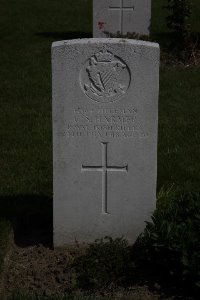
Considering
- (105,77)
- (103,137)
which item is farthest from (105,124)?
(105,77)

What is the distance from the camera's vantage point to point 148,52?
527cm

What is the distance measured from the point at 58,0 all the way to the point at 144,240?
592 inches

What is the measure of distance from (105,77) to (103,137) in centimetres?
46

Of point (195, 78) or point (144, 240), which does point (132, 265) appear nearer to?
point (144, 240)

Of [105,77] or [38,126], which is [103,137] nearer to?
[105,77]

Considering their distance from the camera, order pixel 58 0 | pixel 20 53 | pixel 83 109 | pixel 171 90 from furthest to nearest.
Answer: pixel 58 0 < pixel 20 53 < pixel 171 90 < pixel 83 109

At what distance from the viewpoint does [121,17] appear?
522 inches

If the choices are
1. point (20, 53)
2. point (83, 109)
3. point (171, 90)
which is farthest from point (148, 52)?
point (20, 53)

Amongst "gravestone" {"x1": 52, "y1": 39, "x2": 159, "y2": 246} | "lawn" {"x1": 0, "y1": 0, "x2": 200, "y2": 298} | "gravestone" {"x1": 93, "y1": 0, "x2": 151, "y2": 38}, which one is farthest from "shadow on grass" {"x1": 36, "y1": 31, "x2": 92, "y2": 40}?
"gravestone" {"x1": 52, "y1": 39, "x2": 159, "y2": 246}

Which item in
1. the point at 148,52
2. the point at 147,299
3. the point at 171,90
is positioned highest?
the point at 148,52

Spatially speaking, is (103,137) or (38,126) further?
(38,126)

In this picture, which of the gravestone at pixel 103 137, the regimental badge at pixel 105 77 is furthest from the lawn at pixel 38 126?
the regimental badge at pixel 105 77

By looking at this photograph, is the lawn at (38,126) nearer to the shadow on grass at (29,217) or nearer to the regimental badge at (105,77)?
the shadow on grass at (29,217)

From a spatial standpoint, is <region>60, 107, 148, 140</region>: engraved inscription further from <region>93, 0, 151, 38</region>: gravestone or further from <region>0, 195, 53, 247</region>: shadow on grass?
<region>93, 0, 151, 38</region>: gravestone
